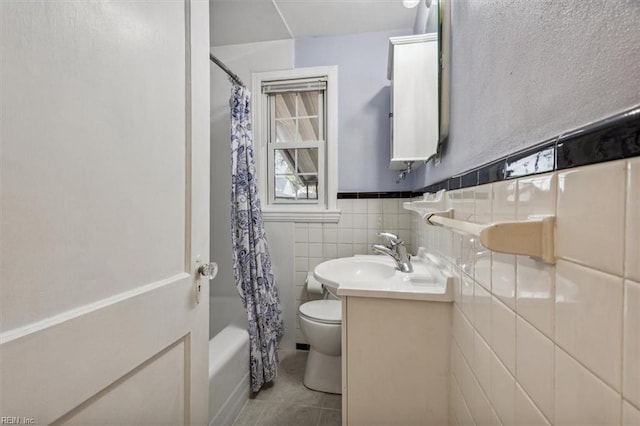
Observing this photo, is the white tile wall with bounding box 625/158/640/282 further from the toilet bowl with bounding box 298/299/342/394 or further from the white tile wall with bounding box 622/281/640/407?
the toilet bowl with bounding box 298/299/342/394

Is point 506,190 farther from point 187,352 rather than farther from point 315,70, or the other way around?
point 315,70

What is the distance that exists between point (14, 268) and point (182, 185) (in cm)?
43

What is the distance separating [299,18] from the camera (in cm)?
198

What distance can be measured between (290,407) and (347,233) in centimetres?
116

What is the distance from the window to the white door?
4.60 feet

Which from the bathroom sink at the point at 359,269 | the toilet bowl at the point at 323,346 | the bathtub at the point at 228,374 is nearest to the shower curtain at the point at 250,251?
the bathtub at the point at 228,374

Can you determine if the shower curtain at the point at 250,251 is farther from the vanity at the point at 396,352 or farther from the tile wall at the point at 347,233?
the vanity at the point at 396,352

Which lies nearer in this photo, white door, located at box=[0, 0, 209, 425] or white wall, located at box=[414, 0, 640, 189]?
white wall, located at box=[414, 0, 640, 189]

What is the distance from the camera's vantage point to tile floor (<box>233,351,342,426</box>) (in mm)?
1460

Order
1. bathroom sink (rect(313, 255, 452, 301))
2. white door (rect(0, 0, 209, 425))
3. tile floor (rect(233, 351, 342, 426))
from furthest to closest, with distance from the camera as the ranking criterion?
tile floor (rect(233, 351, 342, 426)) < bathroom sink (rect(313, 255, 452, 301)) < white door (rect(0, 0, 209, 425))

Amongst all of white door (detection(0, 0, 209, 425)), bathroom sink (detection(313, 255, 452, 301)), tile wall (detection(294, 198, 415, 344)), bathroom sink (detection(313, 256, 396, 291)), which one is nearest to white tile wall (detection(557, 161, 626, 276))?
bathroom sink (detection(313, 255, 452, 301))

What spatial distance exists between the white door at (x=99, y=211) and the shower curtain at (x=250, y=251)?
0.87 metres

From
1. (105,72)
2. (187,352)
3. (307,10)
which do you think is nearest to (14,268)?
(105,72)

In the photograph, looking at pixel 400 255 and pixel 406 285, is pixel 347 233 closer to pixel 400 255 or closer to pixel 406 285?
pixel 400 255
